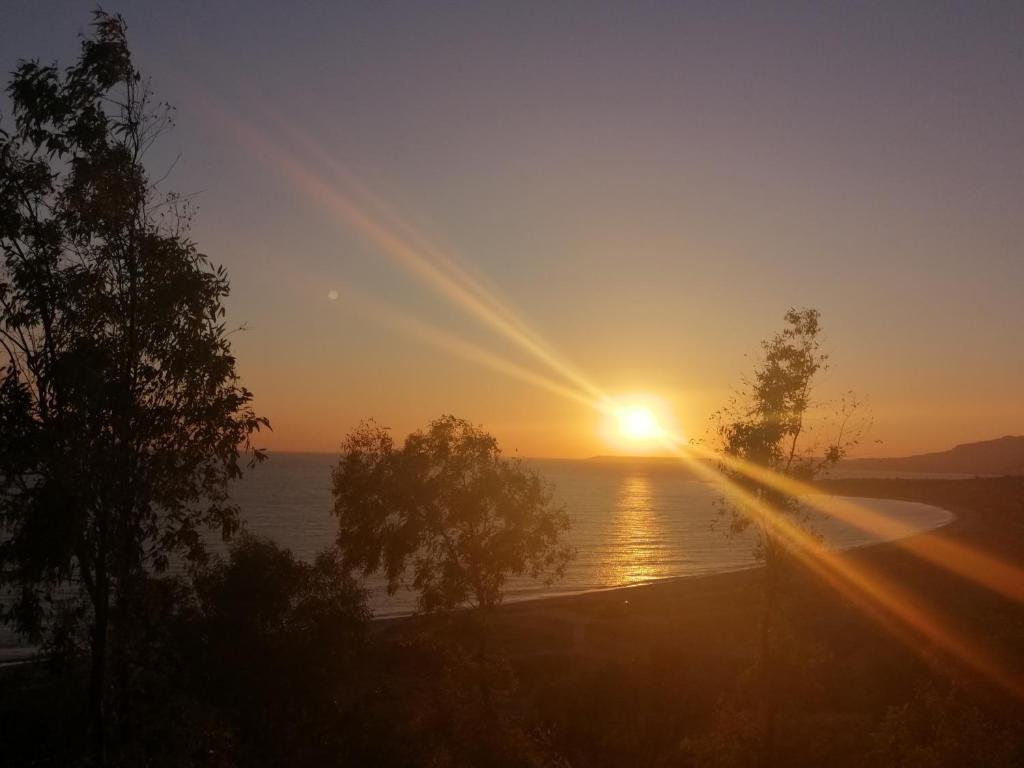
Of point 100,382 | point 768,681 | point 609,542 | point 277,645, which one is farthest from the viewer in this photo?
point 609,542

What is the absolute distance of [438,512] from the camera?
31.4 metres

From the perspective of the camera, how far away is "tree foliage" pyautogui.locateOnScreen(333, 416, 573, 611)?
31422mm

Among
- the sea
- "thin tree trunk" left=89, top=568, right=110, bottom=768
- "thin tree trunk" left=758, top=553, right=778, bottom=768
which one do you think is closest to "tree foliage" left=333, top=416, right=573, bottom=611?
"thin tree trunk" left=758, top=553, right=778, bottom=768

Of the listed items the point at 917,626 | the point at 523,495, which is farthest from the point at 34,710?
the point at 917,626

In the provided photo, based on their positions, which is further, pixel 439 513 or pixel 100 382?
pixel 439 513

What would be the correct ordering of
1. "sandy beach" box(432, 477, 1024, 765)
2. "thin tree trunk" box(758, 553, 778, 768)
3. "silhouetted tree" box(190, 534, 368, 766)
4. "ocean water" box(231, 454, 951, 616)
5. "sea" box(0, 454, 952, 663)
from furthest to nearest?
"ocean water" box(231, 454, 951, 616), "sea" box(0, 454, 952, 663), "silhouetted tree" box(190, 534, 368, 766), "sandy beach" box(432, 477, 1024, 765), "thin tree trunk" box(758, 553, 778, 768)

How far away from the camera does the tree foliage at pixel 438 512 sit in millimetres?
31422

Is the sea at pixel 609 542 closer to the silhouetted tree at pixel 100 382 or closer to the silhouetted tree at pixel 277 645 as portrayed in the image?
the silhouetted tree at pixel 277 645

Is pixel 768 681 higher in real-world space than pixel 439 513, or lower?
lower

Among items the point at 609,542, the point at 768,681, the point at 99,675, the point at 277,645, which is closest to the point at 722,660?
the point at 768,681

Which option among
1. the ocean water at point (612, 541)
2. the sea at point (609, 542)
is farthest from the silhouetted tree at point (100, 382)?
the ocean water at point (612, 541)

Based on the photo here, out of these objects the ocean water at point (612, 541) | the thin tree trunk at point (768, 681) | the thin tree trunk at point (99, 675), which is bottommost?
the ocean water at point (612, 541)

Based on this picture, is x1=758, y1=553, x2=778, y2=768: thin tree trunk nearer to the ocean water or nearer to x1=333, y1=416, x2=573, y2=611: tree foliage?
x1=333, y1=416, x2=573, y2=611: tree foliage

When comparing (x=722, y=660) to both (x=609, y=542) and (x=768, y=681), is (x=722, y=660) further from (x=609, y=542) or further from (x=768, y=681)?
(x=609, y=542)
